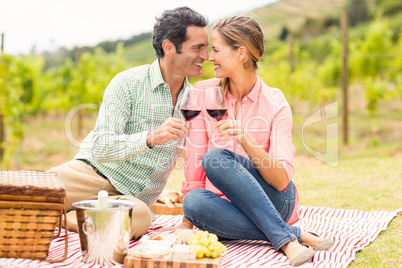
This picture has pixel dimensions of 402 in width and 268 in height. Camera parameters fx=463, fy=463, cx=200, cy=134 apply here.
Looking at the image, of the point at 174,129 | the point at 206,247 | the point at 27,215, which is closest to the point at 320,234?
the point at 206,247

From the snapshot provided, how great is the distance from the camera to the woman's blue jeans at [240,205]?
2.44m

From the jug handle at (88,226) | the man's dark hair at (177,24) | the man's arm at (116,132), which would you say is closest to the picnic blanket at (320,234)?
the jug handle at (88,226)

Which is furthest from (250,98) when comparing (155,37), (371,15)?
(371,15)

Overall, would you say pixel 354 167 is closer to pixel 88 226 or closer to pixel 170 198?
pixel 170 198

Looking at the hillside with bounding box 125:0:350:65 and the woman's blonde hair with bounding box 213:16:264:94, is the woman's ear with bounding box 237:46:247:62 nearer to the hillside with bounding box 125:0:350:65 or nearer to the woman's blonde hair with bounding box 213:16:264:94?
the woman's blonde hair with bounding box 213:16:264:94

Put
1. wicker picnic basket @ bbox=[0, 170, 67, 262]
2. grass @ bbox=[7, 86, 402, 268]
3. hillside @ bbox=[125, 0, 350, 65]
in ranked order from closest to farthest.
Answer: wicker picnic basket @ bbox=[0, 170, 67, 262], grass @ bbox=[7, 86, 402, 268], hillside @ bbox=[125, 0, 350, 65]

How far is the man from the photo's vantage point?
2812 mm

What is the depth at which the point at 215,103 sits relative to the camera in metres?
2.33

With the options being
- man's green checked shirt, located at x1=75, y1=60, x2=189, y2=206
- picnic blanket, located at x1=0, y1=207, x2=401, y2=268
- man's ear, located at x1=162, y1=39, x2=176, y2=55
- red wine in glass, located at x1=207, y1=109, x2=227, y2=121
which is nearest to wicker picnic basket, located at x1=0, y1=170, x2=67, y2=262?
picnic blanket, located at x1=0, y1=207, x2=401, y2=268

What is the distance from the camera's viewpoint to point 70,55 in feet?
62.5

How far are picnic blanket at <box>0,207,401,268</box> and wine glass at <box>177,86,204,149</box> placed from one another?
776 mm

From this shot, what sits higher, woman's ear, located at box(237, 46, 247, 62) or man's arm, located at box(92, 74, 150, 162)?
woman's ear, located at box(237, 46, 247, 62)

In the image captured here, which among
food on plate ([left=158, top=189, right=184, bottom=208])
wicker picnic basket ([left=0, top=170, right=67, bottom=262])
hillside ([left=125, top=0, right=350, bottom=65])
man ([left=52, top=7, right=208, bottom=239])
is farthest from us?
hillside ([left=125, top=0, right=350, bottom=65])

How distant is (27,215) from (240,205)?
1.09 metres
